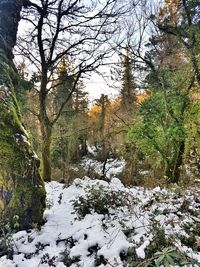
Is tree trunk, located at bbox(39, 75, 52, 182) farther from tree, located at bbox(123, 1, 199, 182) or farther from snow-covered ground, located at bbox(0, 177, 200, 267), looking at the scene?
snow-covered ground, located at bbox(0, 177, 200, 267)

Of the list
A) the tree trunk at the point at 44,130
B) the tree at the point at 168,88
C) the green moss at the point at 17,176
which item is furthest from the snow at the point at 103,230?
the tree at the point at 168,88

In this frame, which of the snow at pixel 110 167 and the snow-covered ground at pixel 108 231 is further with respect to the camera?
the snow at pixel 110 167

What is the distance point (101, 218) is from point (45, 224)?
2.80 ft

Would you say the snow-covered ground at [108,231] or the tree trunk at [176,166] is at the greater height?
the tree trunk at [176,166]

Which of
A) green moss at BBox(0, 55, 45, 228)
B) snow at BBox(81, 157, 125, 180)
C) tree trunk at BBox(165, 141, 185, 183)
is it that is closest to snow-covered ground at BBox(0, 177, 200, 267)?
green moss at BBox(0, 55, 45, 228)

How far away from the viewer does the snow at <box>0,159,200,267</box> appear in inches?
155

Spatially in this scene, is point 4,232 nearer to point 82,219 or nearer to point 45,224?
point 45,224

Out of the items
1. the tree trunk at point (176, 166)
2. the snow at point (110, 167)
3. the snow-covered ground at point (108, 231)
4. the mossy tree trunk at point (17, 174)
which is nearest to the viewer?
the snow-covered ground at point (108, 231)

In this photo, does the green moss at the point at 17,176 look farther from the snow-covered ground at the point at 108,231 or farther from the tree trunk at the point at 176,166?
the tree trunk at the point at 176,166

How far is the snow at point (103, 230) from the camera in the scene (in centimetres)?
393

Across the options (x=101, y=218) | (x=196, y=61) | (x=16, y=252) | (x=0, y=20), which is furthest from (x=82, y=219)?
(x=196, y=61)

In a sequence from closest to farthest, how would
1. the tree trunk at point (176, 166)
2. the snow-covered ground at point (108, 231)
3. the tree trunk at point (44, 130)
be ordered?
the snow-covered ground at point (108, 231) → the tree trunk at point (44, 130) → the tree trunk at point (176, 166)

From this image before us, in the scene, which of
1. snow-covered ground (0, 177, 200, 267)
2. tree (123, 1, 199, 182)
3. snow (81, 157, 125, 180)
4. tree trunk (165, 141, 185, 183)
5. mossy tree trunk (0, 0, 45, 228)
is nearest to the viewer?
snow-covered ground (0, 177, 200, 267)

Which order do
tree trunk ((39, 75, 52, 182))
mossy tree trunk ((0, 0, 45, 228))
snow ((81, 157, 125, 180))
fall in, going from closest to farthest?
1. mossy tree trunk ((0, 0, 45, 228))
2. tree trunk ((39, 75, 52, 182))
3. snow ((81, 157, 125, 180))
